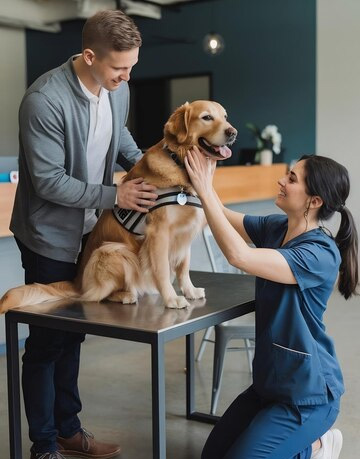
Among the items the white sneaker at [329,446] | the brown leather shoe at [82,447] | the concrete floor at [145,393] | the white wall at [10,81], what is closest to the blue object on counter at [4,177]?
the concrete floor at [145,393]

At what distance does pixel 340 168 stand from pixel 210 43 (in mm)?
5096

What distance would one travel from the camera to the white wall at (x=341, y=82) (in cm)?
607

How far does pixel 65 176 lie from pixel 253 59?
5.76m

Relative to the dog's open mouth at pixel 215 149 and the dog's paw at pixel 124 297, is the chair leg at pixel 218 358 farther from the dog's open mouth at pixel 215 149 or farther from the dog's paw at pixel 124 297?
the dog's open mouth at pixel 215 149

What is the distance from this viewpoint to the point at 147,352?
12.5 feet

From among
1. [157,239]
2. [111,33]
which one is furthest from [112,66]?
[157,239]

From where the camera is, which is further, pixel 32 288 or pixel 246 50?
pixel 246 50

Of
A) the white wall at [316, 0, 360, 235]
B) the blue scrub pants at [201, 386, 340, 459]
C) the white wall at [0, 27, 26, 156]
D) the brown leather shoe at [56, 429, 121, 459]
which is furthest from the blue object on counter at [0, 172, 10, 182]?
the white wall at [0, 27, 26, 156]

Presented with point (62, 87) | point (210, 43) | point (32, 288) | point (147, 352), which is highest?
point (210, 43)

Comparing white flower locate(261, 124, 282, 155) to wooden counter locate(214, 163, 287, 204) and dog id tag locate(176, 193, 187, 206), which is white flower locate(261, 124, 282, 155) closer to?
wooden counter locate(214, 163, 287, 204)

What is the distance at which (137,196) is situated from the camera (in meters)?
1.96

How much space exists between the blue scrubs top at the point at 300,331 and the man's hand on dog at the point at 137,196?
0.42 meters

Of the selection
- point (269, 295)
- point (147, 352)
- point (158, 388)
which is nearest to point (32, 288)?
point (158, 388)

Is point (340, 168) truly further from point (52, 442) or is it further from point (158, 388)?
point (52, 442)
